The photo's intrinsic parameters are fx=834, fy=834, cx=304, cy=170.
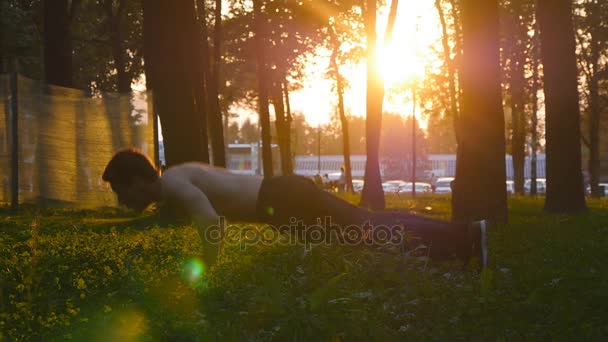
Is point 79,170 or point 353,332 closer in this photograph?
point 353,332

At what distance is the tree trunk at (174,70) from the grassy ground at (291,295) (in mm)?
5069

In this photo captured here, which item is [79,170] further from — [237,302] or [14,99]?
[237,302]

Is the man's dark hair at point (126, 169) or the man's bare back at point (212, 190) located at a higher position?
the man's dark hair at point (126, 169)

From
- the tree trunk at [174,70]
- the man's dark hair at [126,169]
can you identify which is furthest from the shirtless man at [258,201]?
the tree trunk at [174,70]

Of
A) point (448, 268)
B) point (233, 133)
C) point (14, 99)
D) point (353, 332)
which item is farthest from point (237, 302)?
point (233, 133)

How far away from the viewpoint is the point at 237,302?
17.5ft

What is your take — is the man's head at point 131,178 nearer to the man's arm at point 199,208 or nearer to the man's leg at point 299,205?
the man's arm at point 199,208

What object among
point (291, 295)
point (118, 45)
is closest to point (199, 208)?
point (291, 295)

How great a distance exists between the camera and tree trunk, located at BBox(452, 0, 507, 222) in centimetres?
1181

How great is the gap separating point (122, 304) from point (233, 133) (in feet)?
573

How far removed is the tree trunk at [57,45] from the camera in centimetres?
1973

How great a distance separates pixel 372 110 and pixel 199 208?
1696 cm

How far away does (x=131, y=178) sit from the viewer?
6059 mm

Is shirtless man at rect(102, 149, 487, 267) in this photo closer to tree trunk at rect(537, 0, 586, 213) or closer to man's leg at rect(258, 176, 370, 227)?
man's leg at rect(258, 176, 370, 227)
